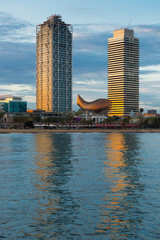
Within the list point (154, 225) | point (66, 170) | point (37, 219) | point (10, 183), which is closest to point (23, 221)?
point (37, 219)

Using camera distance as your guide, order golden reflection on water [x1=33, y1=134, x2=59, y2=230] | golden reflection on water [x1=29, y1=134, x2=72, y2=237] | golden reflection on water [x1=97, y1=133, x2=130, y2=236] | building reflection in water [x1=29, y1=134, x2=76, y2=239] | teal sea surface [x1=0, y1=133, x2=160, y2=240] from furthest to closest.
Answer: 1. golden reflection on water [x1=33, y1=134, x2=59, y2=230]
2. golden reflection on water [x1=29, y1=134, x2=72, y2=237]
3. building reflection in water [x1=29, y1=134, x2=76, y2=239]
4. golden reflection on water [x1=97, y1=133, x2=130, y2=236]
5. teal sea surface [x1=0, y1=133, x2=160, y2=240]

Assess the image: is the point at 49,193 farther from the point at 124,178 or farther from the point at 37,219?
the point at 124,178

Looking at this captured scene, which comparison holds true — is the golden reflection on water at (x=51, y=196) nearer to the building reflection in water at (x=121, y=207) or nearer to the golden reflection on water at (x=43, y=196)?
the golden reflection on water at (x=43, y=196)

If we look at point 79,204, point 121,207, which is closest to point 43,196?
point 79,204

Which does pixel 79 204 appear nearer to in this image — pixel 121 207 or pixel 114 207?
pixel 114 207

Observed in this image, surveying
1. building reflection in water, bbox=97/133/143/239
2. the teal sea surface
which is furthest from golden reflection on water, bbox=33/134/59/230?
building reflection in water, bbox=97/133/143/239

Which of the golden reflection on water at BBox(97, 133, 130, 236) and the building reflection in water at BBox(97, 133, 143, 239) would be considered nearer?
the building reflection in water at BBox(97, 133, 143, 239)

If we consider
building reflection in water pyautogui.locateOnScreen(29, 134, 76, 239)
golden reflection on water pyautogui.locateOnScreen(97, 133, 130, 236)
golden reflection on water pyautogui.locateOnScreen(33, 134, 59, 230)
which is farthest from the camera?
golden reflection on water pyautogui.locateOnScreen(33, 134, 59, 230)

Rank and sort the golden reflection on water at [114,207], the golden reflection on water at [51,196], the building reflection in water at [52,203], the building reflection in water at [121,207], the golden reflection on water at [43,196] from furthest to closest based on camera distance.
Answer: the golden reflection on water at [43,196], the golden reflection on water at [51,196], the building reflection in water at [52,203], the golden reflection on water at [114,207], the building reflection in water at [121,207]

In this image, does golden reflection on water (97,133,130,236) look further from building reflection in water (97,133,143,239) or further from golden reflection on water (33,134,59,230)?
golden reflection on water (33,134,59,230)

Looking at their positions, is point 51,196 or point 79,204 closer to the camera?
point 79,204

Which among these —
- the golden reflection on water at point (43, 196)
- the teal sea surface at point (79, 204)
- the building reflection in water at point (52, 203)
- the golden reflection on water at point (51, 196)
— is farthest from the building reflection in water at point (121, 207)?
the golden reflection on water at point (43, 196)

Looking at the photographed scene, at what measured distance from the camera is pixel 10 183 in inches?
1588

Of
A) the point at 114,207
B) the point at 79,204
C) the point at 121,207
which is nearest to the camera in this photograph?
the point at 114,207
